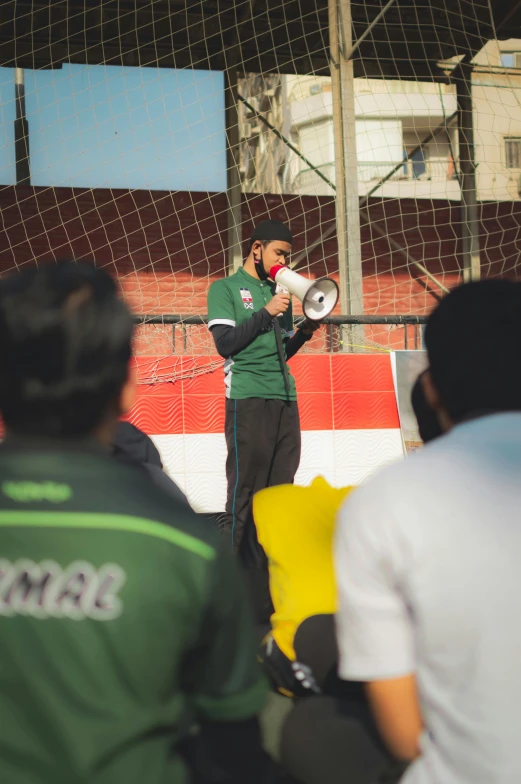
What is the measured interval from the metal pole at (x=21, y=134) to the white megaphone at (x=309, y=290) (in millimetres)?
8052

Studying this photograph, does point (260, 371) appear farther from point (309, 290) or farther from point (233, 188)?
point (233, 188)

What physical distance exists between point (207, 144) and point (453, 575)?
8.27 metres

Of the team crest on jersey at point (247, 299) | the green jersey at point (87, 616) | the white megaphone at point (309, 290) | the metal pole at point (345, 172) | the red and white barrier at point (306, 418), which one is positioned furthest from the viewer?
the metal pole at point (345, 172)

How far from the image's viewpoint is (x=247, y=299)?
3.38m

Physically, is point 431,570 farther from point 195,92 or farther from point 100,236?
point 100,236

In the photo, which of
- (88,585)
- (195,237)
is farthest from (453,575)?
(195,237)

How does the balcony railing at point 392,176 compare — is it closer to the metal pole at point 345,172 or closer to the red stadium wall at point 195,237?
the red stadium wall at point 195,237

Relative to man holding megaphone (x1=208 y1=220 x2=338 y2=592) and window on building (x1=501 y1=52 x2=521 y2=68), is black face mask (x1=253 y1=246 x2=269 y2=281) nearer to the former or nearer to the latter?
man holding megaphone (x1=208 y1=220 x2=338 y2=592)

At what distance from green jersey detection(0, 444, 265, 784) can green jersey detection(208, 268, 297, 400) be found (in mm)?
2480

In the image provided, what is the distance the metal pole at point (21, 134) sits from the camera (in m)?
10.2

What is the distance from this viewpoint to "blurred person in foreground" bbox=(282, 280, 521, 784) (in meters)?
0.88

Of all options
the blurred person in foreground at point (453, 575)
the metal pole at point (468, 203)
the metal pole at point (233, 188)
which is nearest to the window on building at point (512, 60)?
the metal pole at point (468, 203)

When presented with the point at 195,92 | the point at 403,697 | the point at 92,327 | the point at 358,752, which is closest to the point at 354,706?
the point at 358,752

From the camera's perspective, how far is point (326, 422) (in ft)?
15.3
